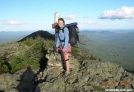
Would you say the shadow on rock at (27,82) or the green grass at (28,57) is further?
the green grass at (28,57)

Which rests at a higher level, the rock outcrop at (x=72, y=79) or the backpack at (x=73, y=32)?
the backpack at (x=73, y=32)

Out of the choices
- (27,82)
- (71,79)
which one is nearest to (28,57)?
(27,82)

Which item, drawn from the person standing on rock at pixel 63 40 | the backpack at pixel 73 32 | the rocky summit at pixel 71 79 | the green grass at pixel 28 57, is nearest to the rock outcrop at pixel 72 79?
the rocky summit at pixel 71 79

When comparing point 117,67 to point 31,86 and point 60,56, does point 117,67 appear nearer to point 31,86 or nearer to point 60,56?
point 60,56

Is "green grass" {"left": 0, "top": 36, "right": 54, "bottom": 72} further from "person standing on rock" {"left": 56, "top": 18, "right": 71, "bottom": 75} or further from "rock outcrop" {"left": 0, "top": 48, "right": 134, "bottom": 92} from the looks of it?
"person standing on rock" {"left": 56, "top": 18, "right": 71, "bottom": 75}

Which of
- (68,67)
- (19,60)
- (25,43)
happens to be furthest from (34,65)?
(68,67)

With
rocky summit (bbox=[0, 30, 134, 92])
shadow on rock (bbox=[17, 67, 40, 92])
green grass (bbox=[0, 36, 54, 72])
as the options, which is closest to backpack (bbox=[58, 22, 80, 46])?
rocky summit (bbox=[0, 30, 134, 92])

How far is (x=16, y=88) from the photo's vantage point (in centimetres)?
1158

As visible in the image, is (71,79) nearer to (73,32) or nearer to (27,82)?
(73,32)

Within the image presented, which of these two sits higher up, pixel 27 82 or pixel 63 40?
pixel 63 40

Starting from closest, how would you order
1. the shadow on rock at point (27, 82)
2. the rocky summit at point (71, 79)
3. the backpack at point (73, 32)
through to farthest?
the rocky summit at point (71, 79) < the backpack at point (73, 32) < the shadow on rock at point (27, 82)

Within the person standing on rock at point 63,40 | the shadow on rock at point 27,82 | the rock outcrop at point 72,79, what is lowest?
the shadow on rock at point 27,82

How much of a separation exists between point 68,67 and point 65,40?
1593 millimetres

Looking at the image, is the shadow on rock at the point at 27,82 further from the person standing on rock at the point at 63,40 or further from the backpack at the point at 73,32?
the backpack at the point at 73,32
